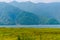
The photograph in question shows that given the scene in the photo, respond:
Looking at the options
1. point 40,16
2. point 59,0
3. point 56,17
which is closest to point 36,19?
point 40,16

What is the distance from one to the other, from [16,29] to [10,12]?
1555mm

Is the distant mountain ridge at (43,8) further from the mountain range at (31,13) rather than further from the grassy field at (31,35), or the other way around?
the grassy field at (31,35)

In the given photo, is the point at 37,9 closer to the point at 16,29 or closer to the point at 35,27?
the point at 35,27

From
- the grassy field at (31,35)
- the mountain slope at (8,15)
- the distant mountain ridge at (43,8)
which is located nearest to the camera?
the grassy field at (31,35)

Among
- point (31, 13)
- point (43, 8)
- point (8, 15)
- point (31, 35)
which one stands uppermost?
point (43, 8)

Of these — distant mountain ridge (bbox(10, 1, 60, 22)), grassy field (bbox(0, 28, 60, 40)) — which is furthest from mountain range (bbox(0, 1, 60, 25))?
grassy field (bbox(0, 28, 60, 40))

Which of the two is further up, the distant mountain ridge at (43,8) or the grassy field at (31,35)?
the distant mountain ridge at (43,8)

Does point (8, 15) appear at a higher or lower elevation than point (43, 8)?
lower

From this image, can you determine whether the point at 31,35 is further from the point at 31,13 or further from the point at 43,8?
the point at 43,8

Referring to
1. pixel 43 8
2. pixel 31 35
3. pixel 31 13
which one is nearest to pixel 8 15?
pixel 31 13

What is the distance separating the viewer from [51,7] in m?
12.1

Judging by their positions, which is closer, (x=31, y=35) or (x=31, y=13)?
(x=31, y=35)

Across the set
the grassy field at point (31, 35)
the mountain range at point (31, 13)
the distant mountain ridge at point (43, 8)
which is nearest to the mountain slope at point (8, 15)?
the mountain range at point (31, 13)

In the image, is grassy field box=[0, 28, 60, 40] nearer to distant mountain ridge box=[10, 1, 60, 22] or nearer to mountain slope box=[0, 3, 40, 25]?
mountain slope box=[0, 3, 40, 25]
